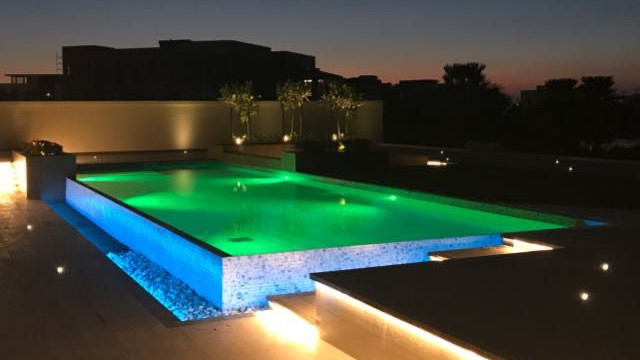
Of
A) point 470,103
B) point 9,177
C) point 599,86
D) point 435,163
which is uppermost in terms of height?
point 599,86

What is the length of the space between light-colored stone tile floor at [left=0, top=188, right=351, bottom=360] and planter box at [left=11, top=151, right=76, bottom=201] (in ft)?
17.1

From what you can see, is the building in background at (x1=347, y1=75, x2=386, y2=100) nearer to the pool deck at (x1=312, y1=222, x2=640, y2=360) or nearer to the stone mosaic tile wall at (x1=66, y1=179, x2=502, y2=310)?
the stone mosaic tile wall at (x1=66, y1=179, x2=502, y2=310)

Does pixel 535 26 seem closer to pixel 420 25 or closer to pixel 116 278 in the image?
pixel 420 25

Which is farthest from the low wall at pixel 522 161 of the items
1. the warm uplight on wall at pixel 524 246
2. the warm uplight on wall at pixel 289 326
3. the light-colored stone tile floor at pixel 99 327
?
the light-colored stone tile floor at pixel 99 327

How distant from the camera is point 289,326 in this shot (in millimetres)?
4059

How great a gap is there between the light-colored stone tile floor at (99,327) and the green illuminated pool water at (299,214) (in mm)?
1453

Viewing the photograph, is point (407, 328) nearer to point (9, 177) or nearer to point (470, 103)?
point (9, 177)

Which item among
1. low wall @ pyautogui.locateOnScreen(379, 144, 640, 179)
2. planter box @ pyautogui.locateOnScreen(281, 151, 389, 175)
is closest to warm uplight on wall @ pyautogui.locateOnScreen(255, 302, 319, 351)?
planter box @ pyautogui.locateOnScreen(281, 151, 389, 175)

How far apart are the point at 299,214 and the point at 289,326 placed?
4264mm

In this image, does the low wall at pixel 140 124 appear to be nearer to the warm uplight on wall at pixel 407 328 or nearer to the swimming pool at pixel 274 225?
the swimming pool at pixel 274 225

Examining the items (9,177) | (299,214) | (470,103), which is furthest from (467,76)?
(299,214)

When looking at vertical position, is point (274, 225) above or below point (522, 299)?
below

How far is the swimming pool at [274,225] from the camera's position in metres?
4.82

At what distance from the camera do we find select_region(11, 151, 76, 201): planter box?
10625 millimetres
